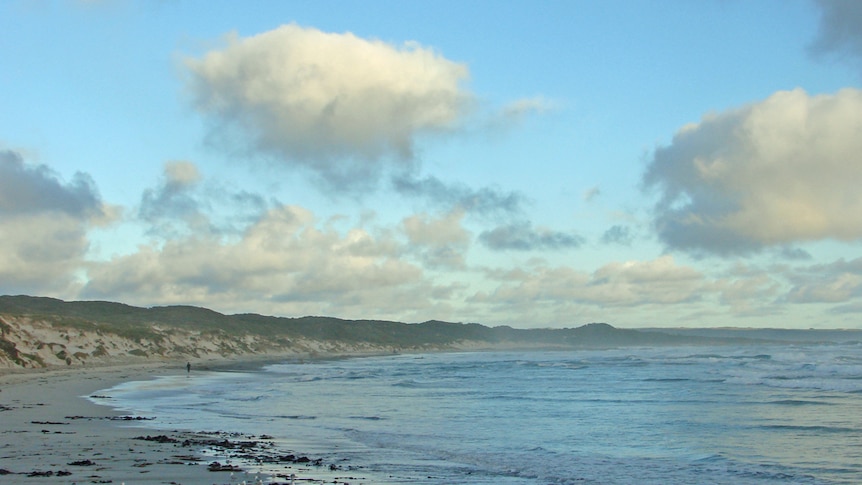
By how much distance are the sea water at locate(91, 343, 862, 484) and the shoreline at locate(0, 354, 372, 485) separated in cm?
137

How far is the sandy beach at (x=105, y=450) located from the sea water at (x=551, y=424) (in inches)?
70.5

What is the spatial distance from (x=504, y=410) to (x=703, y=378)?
80.0 feet

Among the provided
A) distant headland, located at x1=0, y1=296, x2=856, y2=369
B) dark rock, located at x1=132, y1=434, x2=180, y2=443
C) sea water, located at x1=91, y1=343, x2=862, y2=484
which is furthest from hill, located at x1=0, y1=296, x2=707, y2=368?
dark rock, located at x1=132, y1=434, x2=180, y2=443

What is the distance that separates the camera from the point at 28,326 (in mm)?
69125

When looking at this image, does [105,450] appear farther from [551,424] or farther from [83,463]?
[551,424]

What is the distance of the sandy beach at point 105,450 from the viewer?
1557 centimetres

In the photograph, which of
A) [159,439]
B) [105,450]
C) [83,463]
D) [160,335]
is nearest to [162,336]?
[160,335]

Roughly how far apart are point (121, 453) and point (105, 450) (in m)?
0.76

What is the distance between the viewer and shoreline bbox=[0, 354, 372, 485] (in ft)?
51.4

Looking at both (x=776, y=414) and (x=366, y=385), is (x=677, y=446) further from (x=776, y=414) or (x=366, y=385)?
(x=366, y=385)

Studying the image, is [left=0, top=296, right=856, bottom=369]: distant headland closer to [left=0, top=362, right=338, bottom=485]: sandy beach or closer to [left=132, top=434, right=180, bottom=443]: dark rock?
[left=0, top=362, right=338, bottom=485]: sandy beach

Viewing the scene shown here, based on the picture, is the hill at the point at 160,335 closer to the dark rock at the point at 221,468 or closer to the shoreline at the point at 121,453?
the shoreline at the point at 121,453

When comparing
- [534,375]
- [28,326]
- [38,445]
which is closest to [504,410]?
[38,445]

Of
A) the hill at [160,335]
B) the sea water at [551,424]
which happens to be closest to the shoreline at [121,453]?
the sea water at [551,424]
